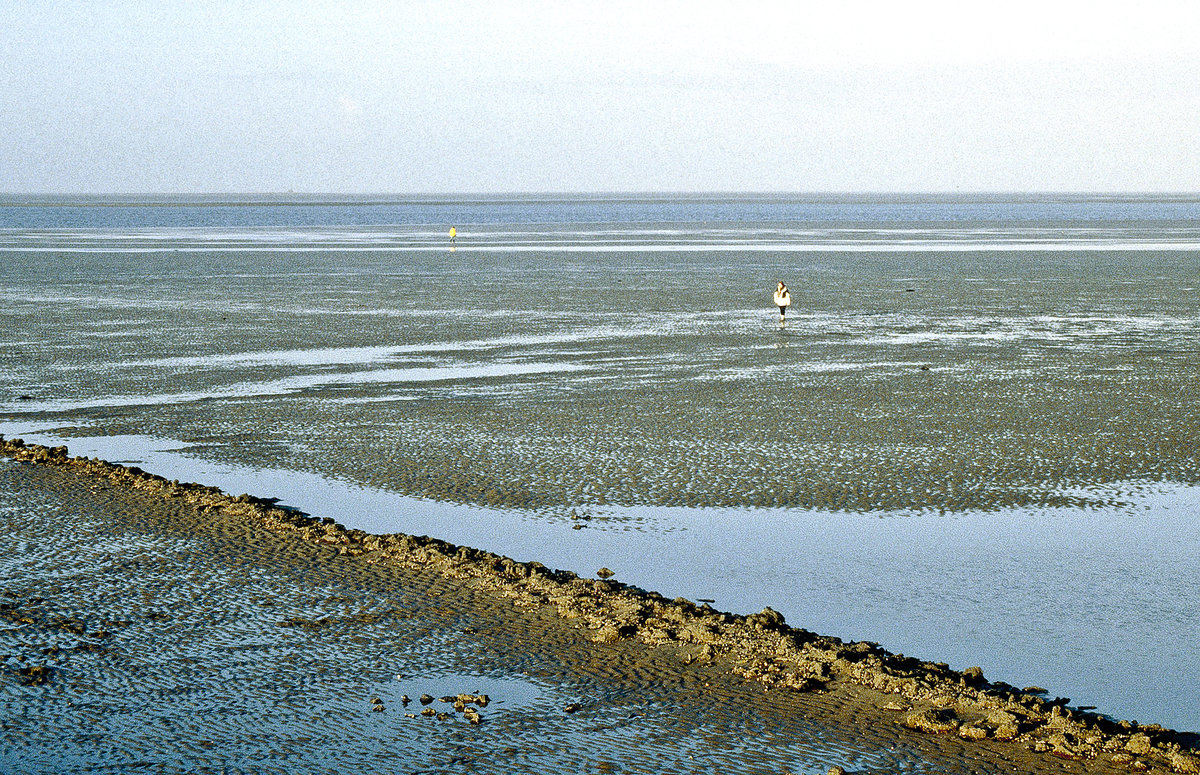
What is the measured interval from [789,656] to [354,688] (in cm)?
281

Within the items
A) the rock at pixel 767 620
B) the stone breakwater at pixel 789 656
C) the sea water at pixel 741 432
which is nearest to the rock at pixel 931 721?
the stone breakwater at pixel 789 656

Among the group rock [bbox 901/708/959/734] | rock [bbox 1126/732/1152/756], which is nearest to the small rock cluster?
rock [bbox 901/708/959/734]

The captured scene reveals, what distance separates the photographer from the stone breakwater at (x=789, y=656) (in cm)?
737

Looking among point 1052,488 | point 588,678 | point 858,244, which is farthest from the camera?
point 858,244

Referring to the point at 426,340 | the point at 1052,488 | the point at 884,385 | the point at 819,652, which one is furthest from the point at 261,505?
the point at 426,340

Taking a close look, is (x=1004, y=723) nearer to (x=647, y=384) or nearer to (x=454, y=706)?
(x=454, y=706)

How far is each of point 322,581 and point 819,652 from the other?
4.10 m

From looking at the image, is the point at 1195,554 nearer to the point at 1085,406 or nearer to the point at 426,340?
the point at 1085,406

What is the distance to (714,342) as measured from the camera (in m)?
25.9

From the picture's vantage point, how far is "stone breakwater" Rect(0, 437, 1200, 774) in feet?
24.2

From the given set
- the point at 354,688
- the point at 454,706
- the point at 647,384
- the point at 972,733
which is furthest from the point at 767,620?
the point at 647,384

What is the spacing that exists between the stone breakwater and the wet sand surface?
123mm

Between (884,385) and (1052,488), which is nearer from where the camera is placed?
(1052,488)

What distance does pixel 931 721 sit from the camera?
24.9 feet
